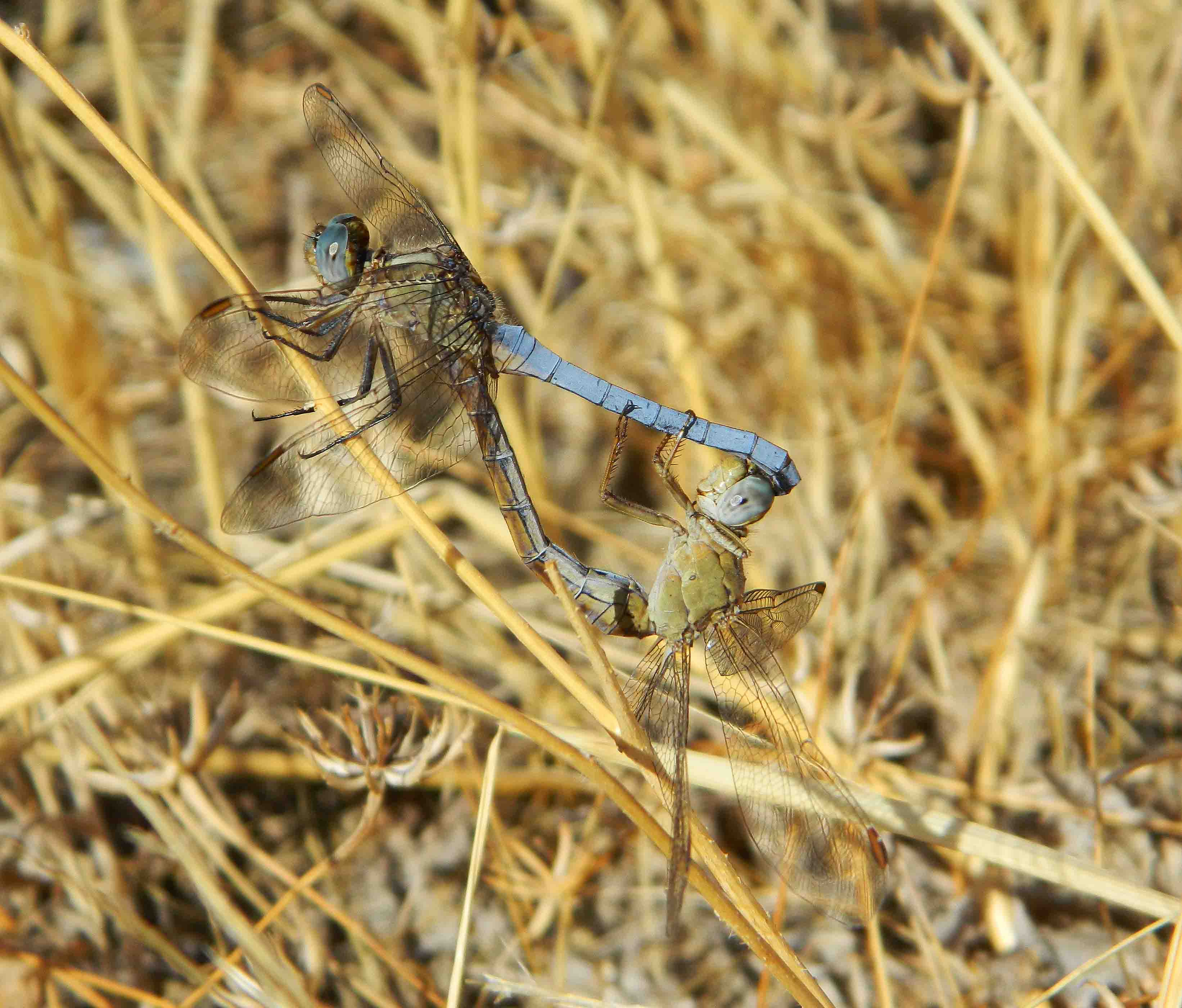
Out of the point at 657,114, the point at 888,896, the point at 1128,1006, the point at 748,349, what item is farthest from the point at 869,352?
the point at 1128,1006

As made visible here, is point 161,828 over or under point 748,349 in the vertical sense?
under

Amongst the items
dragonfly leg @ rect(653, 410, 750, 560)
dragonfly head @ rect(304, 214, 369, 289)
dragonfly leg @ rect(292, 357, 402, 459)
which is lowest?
dragonfly leg @ rect(653, 410, 750, 560)

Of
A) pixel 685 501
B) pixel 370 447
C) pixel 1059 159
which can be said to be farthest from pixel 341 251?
pixel 1059 159

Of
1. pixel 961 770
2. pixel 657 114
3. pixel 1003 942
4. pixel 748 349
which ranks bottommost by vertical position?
pixel 1003 942

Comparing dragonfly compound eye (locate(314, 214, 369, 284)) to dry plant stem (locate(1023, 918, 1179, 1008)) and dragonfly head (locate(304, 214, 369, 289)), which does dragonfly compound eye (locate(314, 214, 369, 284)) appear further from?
dry plant stem (locate(1023, 918, 1179, 1008))

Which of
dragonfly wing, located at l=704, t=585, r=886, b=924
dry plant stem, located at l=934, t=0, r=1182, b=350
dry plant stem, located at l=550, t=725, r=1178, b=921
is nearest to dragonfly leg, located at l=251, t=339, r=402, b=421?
dry plant stem, located at l=550, t=725, r=1178, b=921

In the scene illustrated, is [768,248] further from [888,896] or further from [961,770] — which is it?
[888,896]

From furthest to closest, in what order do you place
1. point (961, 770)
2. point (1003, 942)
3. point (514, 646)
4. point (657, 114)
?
point (657, 114)
point (514, 646)
point (961, 770)
point (1003, 942)
